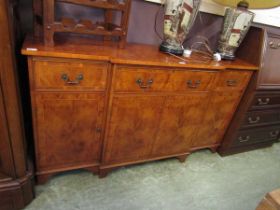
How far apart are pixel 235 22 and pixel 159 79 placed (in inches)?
29.5

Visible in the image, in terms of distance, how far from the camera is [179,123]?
1.53 metres

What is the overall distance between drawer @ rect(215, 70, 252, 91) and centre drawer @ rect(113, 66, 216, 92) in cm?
13

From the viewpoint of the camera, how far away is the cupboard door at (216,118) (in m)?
1.63

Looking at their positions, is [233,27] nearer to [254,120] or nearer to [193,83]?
[193,83]

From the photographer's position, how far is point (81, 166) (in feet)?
4.64

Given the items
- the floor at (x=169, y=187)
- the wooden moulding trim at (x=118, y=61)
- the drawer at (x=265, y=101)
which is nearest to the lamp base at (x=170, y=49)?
the wooden moulding trim at (x=118, y=61)

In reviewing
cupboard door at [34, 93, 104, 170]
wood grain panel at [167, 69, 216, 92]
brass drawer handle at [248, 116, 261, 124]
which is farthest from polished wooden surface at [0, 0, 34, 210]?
brass drawer handle at [248, 116, 261, 124]

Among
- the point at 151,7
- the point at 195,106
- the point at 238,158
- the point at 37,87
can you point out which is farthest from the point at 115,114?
the point at 238,158

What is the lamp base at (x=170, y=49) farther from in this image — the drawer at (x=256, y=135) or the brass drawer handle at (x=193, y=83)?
the drawer at (x=256, y=135)

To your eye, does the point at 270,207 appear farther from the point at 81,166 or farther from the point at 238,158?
the point at 238,158

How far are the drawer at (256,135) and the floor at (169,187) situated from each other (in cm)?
19

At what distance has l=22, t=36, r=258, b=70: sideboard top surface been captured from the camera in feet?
3.26

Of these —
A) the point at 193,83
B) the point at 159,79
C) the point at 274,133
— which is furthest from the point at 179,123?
the point at 274,133

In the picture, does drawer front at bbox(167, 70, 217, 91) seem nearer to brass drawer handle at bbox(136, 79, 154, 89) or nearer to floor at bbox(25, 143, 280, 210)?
brass drawer handle at bbox(136, 79, 154, 89)
